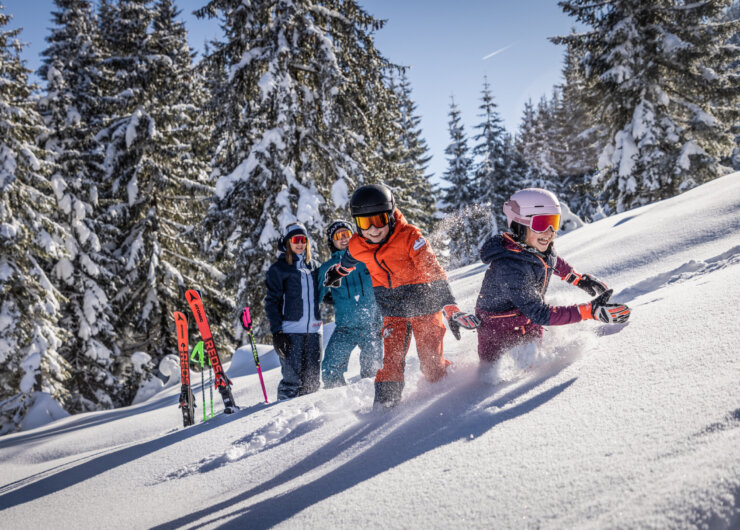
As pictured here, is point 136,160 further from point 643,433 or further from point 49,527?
point 643,433

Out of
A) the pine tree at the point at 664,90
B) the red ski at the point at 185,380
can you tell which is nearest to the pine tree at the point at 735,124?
the pine tree at the point at 664,90

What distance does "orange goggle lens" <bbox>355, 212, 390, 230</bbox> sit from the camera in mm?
3324

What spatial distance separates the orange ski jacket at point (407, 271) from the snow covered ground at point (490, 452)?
639mm

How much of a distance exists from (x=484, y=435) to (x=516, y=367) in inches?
38.0

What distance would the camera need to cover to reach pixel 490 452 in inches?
81.6

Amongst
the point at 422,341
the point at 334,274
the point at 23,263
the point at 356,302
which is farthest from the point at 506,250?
the point at 23,263

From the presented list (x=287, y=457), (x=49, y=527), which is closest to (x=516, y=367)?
(x=287, y=457)

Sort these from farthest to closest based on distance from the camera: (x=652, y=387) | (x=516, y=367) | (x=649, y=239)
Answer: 1. (x=649, y=239)
2. (x=516, y=367)
3. (x=652, y=387)

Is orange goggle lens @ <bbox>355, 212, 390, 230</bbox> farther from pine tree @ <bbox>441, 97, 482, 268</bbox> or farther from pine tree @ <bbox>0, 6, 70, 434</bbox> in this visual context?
pine tree @ <bbox>441, 97, 482, 268</bbox>

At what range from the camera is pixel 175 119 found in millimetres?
15516

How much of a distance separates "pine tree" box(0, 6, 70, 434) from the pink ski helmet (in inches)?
506

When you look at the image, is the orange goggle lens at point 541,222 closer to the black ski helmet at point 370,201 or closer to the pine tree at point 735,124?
the black ski helmet at point 370,201

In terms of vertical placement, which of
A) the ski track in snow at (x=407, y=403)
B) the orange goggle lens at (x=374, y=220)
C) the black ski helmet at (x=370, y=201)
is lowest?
the ski track in snow at (x=407, y=403)

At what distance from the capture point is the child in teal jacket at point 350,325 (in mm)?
5195
